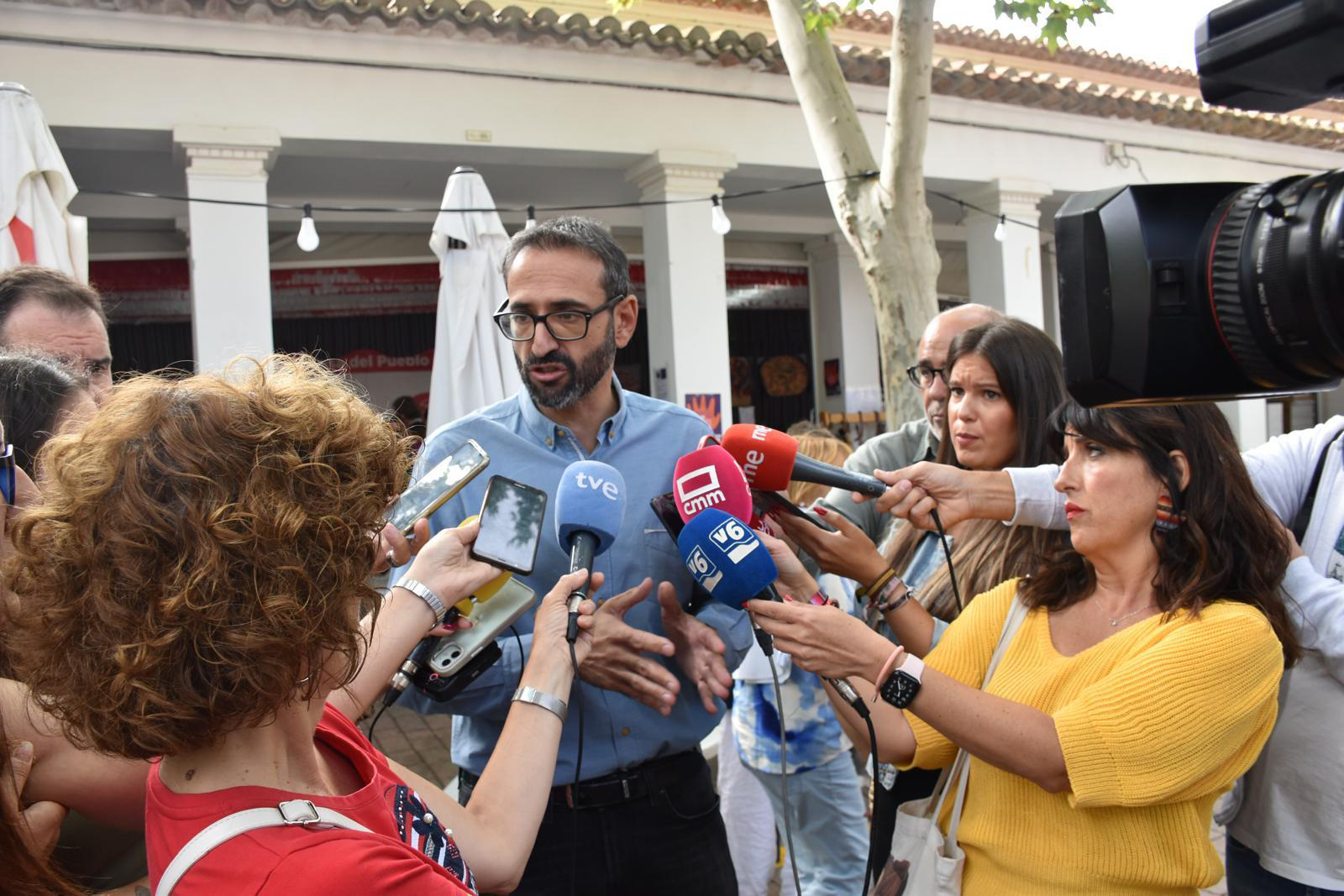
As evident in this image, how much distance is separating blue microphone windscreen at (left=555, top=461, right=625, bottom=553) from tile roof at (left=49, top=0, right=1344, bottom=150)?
3732mm

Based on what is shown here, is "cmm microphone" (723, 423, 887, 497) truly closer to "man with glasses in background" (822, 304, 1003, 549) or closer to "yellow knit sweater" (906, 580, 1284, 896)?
"yellow knit sweater" (906, 580, 1284, 896)

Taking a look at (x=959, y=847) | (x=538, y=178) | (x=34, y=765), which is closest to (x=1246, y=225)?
(x=959, y=847)

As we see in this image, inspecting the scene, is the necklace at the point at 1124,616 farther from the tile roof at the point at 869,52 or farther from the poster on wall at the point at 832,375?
the poster on wall at the point at 832,375

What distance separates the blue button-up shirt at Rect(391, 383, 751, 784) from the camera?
6.42 feet

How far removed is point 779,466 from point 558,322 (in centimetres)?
57

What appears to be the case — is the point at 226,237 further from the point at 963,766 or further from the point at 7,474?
the point at 963,766

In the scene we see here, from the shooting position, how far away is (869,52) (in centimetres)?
762

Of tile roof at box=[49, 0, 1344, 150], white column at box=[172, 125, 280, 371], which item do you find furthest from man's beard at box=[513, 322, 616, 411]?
white column at box=[172, 125, 280, 371]

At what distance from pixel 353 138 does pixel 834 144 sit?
10.2 feet

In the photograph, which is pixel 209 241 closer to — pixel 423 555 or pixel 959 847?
pixel 423 555

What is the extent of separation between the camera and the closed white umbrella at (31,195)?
3570mm

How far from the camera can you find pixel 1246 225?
4.03 feet

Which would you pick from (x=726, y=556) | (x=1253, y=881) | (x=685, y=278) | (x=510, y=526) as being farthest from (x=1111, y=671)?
(x=685, y=278)

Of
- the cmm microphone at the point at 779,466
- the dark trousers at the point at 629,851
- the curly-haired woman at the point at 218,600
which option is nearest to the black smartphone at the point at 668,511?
the cmm microphone at the point at 779,466
